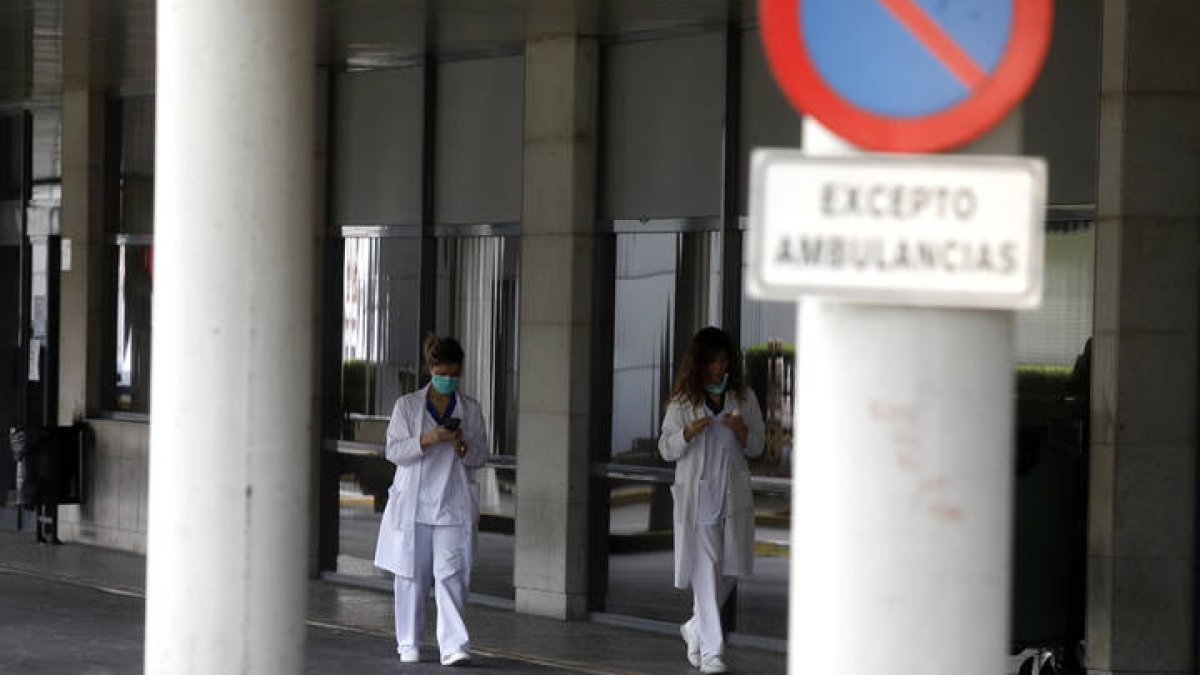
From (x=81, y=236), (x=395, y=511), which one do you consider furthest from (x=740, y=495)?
(x=81, y=236)

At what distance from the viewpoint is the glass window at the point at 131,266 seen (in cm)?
Result: 1927

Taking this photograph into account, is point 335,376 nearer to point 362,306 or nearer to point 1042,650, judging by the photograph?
point 362,306

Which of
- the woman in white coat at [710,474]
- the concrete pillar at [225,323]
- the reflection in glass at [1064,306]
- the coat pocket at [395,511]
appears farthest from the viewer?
the coat pocket at [395,511]

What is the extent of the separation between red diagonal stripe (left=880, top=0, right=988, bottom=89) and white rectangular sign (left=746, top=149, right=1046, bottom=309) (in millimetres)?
159

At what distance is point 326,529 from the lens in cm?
1702

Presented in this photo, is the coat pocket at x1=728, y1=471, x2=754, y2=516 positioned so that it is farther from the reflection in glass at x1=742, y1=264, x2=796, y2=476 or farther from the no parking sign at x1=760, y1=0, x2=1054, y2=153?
the no parking sign at x1=760, y1=0, x2=1054, y2=153

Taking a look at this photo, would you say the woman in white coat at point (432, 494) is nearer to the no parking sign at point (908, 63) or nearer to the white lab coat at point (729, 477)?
the white lab coat at point (729, 477)

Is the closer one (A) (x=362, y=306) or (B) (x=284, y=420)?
(B) (x=284, y=420)

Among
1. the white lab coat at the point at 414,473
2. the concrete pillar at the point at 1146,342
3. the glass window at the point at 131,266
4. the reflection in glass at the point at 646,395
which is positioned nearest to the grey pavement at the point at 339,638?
the reflection in glass at the point at 646,395

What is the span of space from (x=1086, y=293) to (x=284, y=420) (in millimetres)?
5193

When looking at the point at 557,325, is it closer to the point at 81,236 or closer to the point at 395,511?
the point at 395,511

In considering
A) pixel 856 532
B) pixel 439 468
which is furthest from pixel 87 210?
pixel 856 532

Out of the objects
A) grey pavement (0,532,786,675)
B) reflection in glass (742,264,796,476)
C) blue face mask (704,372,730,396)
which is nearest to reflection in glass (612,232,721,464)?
reflection in glass (742,264,796,476)

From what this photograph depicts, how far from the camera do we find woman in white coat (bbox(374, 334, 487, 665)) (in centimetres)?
1254
